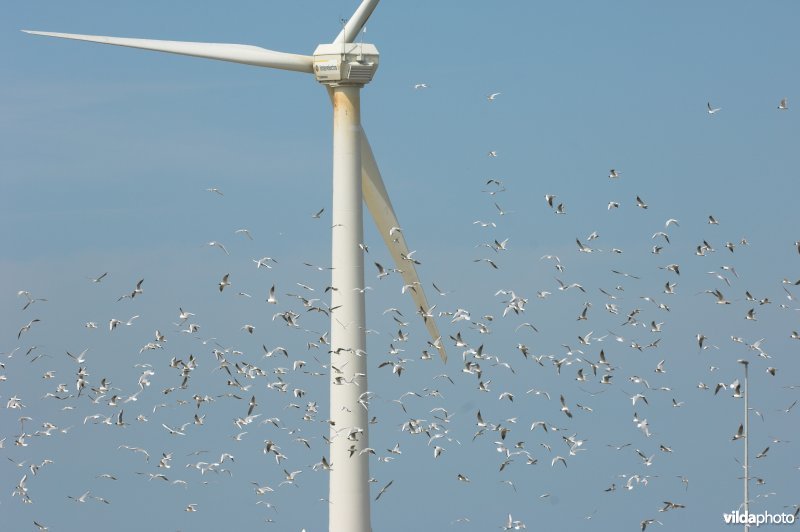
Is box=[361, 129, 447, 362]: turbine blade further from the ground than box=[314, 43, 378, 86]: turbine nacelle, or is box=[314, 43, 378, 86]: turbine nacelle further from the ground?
box=[314, 43, 378, 86]: turbine nacelle

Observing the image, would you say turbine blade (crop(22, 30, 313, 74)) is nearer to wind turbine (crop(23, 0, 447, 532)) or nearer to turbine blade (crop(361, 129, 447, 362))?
wind turbine (crop(23, 0, 447, 532))

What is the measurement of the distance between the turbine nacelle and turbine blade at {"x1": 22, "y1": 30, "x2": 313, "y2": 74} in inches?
29.2

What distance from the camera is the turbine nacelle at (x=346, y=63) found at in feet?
207

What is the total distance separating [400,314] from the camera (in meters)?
58.7

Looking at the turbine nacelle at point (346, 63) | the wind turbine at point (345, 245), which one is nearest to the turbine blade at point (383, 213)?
the wind turbine at point (345, 245)

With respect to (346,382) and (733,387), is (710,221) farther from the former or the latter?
(346,382)

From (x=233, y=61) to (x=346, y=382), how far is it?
14539mm

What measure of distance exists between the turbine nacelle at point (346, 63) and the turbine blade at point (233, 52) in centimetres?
74

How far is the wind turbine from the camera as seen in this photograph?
63656 millimetres

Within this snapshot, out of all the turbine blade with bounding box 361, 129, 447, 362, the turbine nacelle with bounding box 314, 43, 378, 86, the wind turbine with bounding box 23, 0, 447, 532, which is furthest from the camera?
the turbine blade with bounding box 361, 129, 447, 362

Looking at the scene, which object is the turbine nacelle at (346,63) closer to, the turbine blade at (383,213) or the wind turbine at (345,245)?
the wind turbine at (345,245)

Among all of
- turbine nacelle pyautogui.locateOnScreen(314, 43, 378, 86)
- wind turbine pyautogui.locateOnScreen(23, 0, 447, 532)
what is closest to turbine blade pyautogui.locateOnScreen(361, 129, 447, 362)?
wind turbine pyautogui.locateOnScreen(23, 0, 447, 532)

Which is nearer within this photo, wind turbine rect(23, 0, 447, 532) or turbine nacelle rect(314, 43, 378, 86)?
turbine nacelle rect(314, 43, 378, 86)

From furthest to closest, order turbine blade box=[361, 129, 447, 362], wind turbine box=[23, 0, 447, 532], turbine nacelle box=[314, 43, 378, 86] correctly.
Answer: turbine blade box=[361, 129, 447, 362], wind turbine box=[23, 0, 447, 532], turbine nacelle box=[314, 43, 378, 86]
